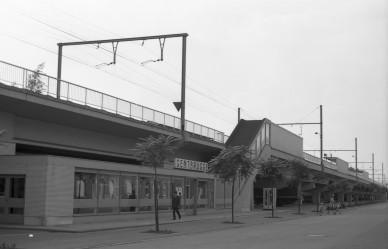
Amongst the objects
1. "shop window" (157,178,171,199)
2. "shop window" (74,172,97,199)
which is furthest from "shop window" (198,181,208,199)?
"shop window" (74,172,97,199)

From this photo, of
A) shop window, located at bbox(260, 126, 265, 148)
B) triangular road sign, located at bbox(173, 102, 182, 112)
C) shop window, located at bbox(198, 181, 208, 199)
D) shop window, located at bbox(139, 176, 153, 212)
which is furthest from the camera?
shop window, located at bbox(260, 126, 265, 148)

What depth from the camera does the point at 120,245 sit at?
17.2 m

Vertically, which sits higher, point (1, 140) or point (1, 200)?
point (1, 140)

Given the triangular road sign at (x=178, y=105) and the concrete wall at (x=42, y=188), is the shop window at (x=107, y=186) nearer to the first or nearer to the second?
the concrete wall at (x=42, y=188)

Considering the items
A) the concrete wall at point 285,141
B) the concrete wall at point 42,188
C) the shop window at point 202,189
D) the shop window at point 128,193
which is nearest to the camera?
the concrete wall at point 42,188

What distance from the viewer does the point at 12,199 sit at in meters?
25.5

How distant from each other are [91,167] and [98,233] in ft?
21.3

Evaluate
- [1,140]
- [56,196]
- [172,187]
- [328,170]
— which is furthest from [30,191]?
[328,170]

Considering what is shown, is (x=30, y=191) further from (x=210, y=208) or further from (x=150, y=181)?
(x=210, y=208)

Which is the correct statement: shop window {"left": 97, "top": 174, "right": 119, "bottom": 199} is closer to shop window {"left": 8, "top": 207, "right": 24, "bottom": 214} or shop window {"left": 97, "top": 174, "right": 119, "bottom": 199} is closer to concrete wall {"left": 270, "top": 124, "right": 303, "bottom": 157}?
shop window {"left": 8, "top": 207, "right": 24, "bottom": 214}

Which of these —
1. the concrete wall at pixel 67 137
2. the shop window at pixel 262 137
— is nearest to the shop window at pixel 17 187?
the concrete wall at pixel 67 137

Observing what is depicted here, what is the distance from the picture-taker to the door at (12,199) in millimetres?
25263

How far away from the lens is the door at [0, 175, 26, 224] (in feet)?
82.9

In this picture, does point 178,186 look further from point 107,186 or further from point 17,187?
point 17,187
